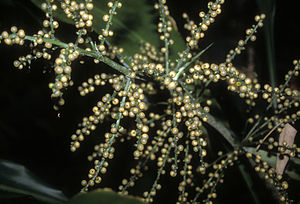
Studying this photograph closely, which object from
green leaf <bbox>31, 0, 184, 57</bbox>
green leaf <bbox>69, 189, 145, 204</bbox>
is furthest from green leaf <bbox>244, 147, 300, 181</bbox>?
green leaf <bbox>69, 189, 145, 204</bbox>

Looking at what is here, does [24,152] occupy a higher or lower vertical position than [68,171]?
higher

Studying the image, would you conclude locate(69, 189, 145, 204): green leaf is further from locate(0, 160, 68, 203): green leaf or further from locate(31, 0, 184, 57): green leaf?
locate(31, 0, 184, 57): green leaf

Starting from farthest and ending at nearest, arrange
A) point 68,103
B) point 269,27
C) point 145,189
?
point 68,103, point 145,189, point 269,27

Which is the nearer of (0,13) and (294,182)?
(294,182)

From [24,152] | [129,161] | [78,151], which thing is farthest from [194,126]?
[24,152]

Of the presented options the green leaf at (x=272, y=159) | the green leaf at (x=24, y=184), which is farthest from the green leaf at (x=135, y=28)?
the green leaf at (x=24, y=184)

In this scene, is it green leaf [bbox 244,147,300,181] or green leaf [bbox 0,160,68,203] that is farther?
green leaf [bbox 244,147,300,181]

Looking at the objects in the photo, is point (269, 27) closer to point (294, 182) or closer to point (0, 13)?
point (294, 182)
